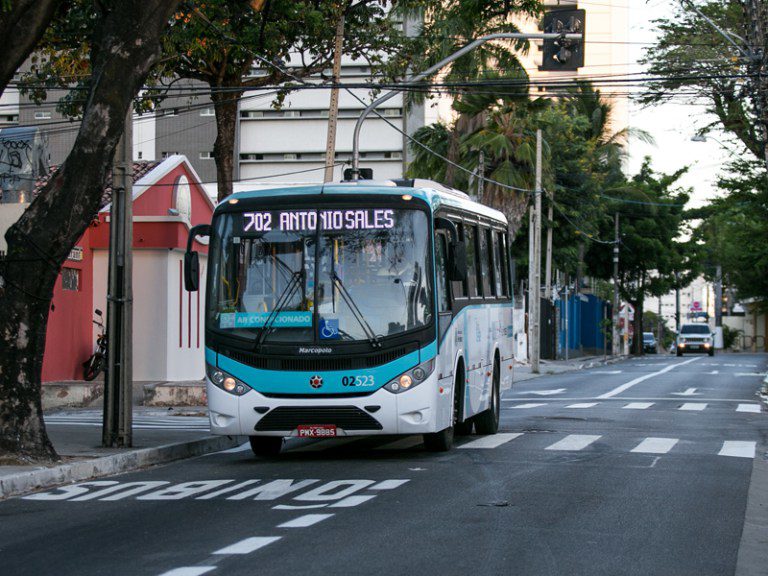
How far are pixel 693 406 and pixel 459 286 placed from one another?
1102cm

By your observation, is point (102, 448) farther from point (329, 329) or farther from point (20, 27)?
point (20, 27)

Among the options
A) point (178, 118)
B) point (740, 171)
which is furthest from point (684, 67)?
point (178, 118)

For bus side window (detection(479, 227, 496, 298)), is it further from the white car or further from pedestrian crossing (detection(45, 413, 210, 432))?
the white car

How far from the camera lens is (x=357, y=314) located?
14.1 meters

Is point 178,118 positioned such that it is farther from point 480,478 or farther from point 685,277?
point 480,478

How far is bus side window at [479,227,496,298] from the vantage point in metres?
18.0

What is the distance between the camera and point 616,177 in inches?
2795

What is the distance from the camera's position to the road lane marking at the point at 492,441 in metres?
16.6

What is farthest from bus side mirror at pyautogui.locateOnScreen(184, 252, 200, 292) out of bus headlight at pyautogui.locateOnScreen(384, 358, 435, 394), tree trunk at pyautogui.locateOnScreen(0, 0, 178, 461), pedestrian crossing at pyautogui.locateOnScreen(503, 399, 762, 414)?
pedestrian crossing at pyautogui.locateOnScreen(503, 399, 762, 414)

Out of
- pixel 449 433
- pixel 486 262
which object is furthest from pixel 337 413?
pixel 486 262

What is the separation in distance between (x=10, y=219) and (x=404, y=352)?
49.9 ft

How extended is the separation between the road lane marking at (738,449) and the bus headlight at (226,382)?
5.89 meters

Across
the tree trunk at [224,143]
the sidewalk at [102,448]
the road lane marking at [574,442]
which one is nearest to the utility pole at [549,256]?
the tree trunk at [224,143]

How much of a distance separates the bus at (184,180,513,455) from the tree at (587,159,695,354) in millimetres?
56763
